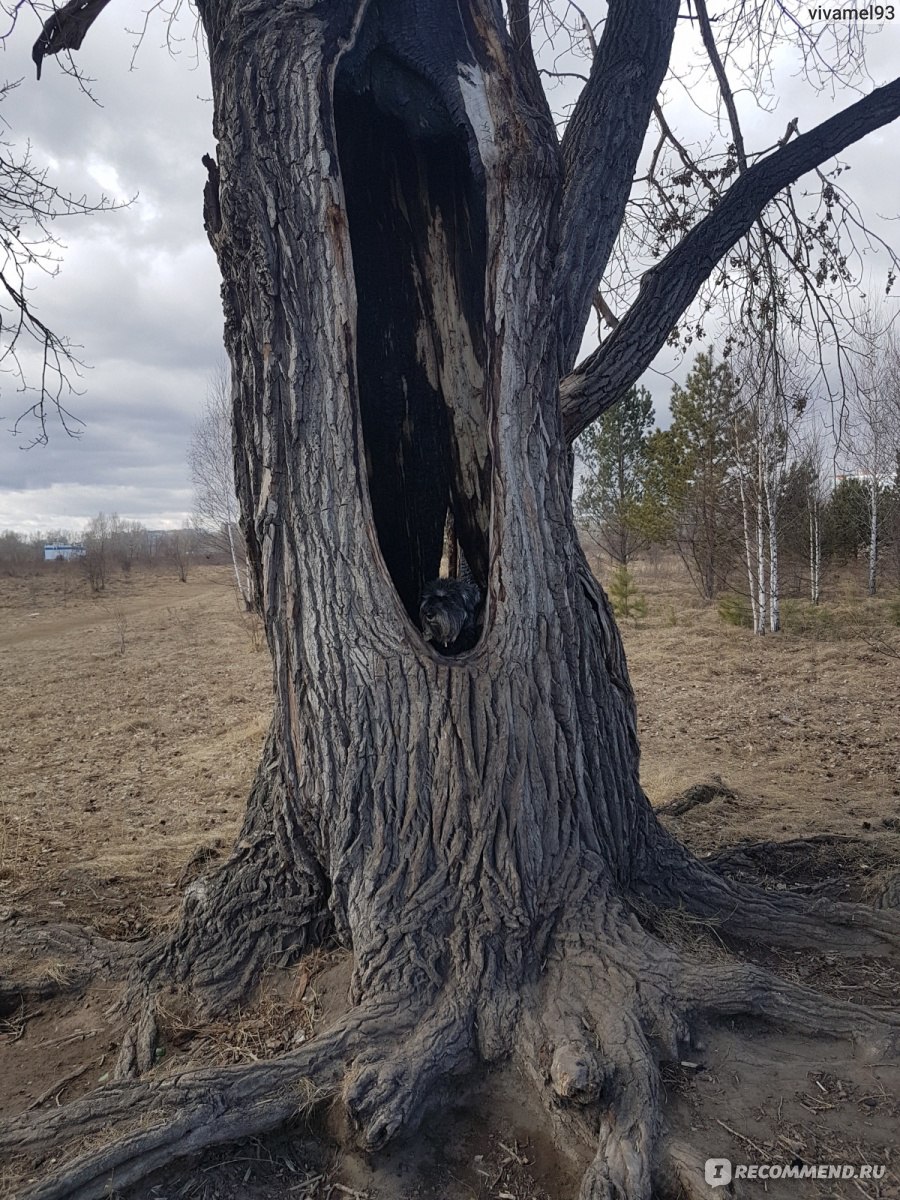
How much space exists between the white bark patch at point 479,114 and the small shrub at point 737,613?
1376cm

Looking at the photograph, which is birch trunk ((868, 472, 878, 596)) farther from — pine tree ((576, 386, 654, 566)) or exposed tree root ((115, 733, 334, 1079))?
exposed tree root ((115, 733, 334, 1079))

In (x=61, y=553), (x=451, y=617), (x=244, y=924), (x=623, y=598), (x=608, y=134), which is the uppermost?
(x=608, y=134)

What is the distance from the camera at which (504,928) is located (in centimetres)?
252

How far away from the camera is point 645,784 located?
6.25m

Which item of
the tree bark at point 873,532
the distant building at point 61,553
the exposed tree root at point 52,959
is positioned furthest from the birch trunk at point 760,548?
the distant building at point 61,553

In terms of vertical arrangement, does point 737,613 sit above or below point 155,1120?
above

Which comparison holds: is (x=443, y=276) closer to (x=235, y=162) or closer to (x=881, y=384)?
(x=235, y=162)

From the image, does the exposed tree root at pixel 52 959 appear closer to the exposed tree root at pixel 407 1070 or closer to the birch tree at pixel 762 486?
the exposed tree root at pixel 407 1070

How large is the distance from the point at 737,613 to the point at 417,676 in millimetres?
13793

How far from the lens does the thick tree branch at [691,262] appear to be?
3.41 m

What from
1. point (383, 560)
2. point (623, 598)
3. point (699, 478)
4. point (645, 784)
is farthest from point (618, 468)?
point (383, 560)

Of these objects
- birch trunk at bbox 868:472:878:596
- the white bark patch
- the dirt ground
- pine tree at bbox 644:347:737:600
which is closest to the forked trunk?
the white bark patch

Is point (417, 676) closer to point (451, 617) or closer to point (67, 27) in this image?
point (451, 617)

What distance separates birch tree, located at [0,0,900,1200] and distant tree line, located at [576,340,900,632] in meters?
11.2
